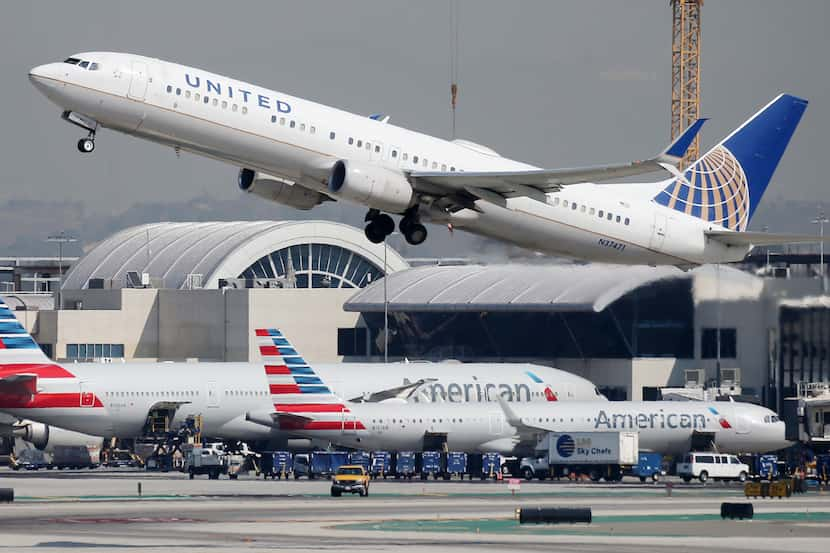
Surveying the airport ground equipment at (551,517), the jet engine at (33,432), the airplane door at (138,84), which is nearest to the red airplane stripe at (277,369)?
the jet engine at (33,432)

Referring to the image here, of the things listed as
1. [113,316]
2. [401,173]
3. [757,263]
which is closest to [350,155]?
[401,173]

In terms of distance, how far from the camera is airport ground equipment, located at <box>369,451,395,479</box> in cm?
9038

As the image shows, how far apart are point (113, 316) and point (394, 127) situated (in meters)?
75.0

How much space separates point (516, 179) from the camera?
61.3 m

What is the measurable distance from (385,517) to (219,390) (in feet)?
111

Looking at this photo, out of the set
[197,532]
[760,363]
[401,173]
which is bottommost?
[197,532]

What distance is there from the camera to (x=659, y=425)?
91.8 metres

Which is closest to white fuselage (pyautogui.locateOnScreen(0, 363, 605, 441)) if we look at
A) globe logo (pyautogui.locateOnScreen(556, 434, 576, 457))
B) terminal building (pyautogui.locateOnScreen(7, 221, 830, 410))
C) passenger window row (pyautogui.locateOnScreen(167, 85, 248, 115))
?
terminal building (pyautogui.locateOnScreen(7, 221, 830, 410))

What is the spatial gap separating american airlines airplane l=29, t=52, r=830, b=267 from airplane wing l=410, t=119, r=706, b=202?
5 centimetres

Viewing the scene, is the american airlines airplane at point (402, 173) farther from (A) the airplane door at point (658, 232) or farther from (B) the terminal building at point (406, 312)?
(B) the terminal building at point (406, 312)

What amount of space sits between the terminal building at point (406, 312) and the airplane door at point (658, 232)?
1140cm

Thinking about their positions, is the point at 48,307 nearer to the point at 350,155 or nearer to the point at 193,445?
the point at 193,445

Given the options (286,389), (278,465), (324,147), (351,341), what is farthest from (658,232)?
(351,341)

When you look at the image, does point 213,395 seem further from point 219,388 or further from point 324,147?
point 324,147
